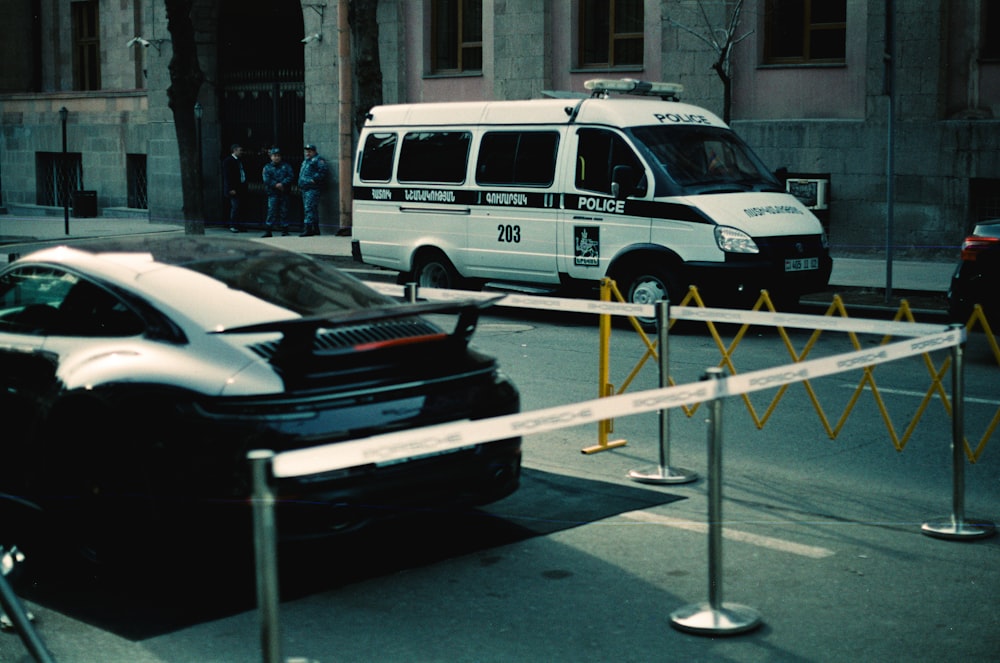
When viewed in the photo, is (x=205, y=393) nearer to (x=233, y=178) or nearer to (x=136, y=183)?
(x=233, y=178)

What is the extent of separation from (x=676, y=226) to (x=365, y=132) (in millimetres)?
4734

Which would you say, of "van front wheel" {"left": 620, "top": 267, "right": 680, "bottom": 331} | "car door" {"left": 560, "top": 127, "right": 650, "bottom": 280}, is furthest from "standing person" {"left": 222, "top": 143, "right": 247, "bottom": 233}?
"van front wheel" {"left": 620, "top": 267, "right": 680, "bottom": 331}

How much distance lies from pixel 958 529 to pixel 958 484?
0.21m

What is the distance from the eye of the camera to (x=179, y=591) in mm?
6105

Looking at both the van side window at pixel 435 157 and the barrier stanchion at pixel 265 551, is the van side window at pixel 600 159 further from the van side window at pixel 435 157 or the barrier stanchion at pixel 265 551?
the barrier stanchion at pixel 265 551

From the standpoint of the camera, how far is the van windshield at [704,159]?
47.2ft

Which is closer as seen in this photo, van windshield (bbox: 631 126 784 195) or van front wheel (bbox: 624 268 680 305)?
van front wheel (bbox: 624 268 680 305)

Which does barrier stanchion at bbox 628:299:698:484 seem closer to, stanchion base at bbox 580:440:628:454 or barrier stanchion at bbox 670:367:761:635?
stanchion base at bbox 580:440:628:454

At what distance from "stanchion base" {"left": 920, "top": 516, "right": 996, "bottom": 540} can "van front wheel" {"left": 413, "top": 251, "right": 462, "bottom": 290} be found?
9.77 meters

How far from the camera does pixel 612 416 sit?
5.42m

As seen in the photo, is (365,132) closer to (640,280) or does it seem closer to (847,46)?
(640,280)

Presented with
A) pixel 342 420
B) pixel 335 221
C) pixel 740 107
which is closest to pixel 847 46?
pixel 740 107

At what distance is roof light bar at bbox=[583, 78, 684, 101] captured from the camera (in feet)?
51.1

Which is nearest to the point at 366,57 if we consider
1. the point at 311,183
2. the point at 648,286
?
the point at 311,183
